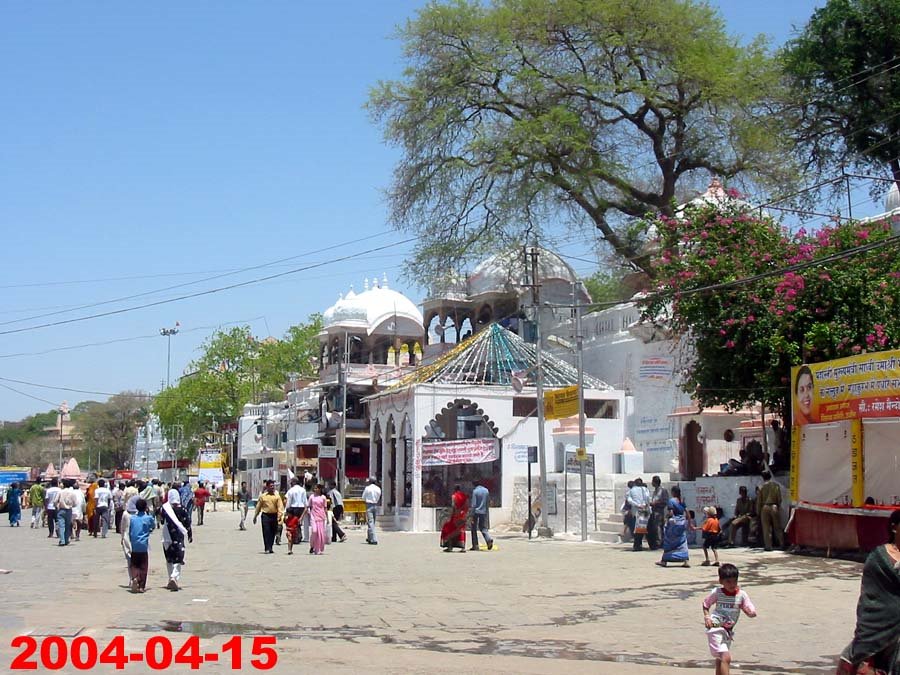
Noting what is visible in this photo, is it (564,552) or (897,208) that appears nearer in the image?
(564,552)

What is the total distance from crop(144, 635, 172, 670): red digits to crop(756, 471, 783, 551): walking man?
1293cm

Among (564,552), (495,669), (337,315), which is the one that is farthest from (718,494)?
(337,315)

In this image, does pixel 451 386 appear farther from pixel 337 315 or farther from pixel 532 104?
pixel 337 315

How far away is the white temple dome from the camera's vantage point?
Answer: 5428 cm

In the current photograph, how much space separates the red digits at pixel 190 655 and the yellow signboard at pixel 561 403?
635 inches

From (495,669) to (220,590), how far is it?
7076mm

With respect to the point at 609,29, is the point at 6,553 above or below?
below

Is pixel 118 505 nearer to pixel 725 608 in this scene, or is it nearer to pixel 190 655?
pixel 190 655

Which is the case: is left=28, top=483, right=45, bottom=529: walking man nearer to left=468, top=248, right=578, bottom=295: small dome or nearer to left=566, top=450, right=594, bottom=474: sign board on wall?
left=468, top=248, right=578, bottom=295: small dome

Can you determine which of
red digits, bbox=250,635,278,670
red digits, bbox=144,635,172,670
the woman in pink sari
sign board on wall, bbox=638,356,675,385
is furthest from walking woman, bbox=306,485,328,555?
sign board on wall, bbox=638,356,675,385

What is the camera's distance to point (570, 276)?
44.2 metres

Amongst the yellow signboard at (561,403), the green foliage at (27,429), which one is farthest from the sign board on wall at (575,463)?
the green foliage at (27,429)

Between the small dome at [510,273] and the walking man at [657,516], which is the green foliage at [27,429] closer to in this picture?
the small dome at [510,273]

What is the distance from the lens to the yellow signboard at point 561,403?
25.7 meters
